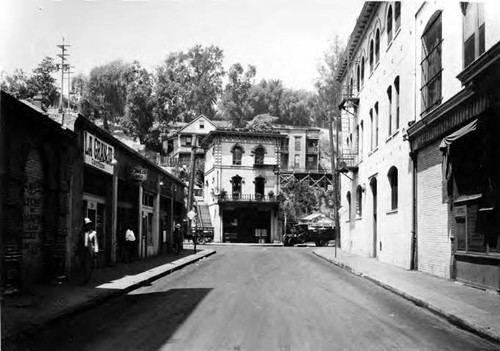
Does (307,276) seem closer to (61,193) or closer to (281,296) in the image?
(281,296)

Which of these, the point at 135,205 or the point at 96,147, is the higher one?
the point at 96,147

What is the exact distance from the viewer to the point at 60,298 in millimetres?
11734

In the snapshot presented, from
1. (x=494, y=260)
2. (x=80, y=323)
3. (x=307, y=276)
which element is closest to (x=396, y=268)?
(x=307, y=276)

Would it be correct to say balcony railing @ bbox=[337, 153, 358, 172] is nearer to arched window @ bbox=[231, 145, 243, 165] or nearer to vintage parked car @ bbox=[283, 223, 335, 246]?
vintage parked car @ bbox=[283, 223, 335, 246]

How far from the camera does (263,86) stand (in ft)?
77.3

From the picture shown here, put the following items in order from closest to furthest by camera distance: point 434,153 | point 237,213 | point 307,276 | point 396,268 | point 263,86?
point 434,153
point 307,276
point 396,268
point 263,86
point 237,213

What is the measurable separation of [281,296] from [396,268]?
860 cm

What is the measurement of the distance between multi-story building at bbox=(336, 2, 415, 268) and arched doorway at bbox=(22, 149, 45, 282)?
11925 millimetres

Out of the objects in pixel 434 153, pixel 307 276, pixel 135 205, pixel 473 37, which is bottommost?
pixel 307 276

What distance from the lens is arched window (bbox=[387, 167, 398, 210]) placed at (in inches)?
908

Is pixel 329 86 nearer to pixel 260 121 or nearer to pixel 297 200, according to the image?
pixel 260 121

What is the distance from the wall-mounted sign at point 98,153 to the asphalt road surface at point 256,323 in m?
4.67

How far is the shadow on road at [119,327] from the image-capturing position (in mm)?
7637

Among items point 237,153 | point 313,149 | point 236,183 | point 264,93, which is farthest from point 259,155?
point 264,93
